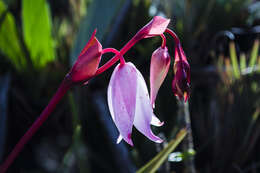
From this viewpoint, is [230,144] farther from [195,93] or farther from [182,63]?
[182,63]

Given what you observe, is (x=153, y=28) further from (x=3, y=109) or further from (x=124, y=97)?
(x=3, y=109)

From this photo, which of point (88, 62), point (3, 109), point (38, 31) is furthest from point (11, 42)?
point (88, 62)

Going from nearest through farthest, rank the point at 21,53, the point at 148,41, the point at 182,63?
the point at 182,63
the point at 21,53
the point at 148,41

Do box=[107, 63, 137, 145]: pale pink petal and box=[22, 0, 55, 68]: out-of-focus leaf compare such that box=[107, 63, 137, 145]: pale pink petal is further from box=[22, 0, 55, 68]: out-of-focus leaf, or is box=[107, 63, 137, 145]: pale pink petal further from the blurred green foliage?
box=[22, 0, 55, 68]: out-of-focus leaf

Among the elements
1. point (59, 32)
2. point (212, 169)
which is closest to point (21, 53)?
point (59, 32)

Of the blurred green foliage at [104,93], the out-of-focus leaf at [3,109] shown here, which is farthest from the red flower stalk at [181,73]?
the out-of-focus leaf at [3,109]
